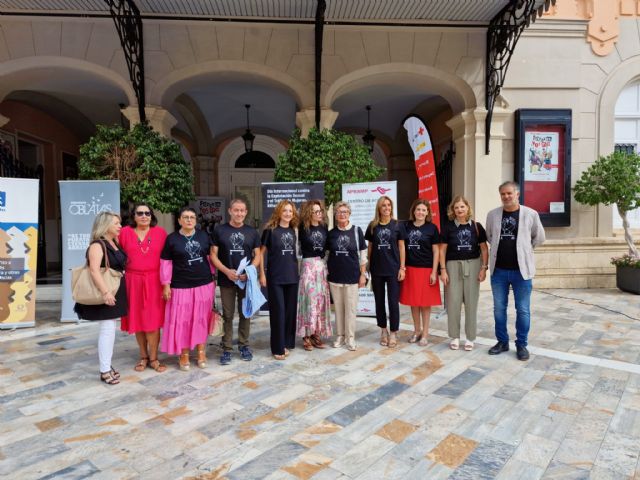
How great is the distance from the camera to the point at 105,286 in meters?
3.26

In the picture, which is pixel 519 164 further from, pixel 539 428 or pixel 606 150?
pixel 539 428

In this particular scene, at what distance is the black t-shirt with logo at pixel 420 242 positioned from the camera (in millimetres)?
4227

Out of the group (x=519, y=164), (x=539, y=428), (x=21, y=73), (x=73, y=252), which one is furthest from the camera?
(x=519, y=164)

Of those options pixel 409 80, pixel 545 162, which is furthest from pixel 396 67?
pixel 545 162

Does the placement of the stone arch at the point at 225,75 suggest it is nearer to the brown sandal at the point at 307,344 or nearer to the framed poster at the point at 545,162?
the framed poster at the point at 545,162

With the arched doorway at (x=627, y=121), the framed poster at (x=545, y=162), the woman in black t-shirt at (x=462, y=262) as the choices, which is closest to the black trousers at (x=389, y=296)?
the woman in black t-shirt at (x=462, y=262)

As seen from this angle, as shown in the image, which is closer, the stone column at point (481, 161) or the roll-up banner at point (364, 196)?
the roll-up banner at point (364, 196)

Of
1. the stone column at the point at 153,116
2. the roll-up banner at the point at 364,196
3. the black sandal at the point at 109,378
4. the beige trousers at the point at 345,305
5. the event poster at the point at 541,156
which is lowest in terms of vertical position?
the black sandal at the point at 109,378

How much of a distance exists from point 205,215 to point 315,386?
1007 centimetres

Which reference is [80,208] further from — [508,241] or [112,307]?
[508,241]

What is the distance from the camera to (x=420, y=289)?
4.28m

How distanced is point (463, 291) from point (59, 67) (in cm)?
687

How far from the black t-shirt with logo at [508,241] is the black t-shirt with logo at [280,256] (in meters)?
1.97

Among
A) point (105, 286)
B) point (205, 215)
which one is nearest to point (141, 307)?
point (105, 286)
